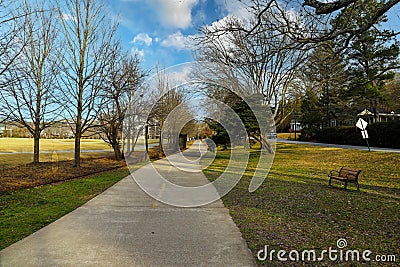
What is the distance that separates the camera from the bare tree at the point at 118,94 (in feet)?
52.7

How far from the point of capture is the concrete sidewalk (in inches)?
138

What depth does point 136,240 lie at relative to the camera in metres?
4.24

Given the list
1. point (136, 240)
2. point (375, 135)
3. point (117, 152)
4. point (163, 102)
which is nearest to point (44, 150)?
point (117, 152)

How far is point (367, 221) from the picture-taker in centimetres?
523

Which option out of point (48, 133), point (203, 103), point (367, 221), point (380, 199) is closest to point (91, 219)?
point (367, 221)

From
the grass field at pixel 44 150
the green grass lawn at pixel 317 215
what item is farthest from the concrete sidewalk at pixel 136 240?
the grass field at pixel 44 150

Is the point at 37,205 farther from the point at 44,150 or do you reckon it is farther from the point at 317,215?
the point at 44,150

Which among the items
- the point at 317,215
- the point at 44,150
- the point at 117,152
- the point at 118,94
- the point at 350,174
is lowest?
the point at 317,215

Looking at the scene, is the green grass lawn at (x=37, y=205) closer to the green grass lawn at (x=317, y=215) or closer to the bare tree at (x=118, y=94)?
the green grass lawn at (x=317, y=215)

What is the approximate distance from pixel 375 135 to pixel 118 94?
20201 mm

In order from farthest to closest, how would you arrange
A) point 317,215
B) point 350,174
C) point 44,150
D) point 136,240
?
1. point 44,150
2. point 350,174
3. point 317,215
4. point 136,240

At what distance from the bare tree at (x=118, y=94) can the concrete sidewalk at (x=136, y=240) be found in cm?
1094

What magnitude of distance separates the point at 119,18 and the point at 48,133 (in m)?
8.12

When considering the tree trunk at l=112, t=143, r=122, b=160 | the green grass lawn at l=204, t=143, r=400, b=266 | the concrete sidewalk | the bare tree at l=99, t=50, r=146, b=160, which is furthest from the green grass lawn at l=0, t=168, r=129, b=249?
the tree trunk at l=112, t=143, r=122, b=160
